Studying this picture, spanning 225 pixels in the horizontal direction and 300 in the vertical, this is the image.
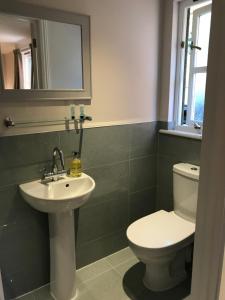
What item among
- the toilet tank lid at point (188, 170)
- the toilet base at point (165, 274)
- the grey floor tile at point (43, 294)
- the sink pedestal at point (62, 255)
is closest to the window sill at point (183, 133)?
the toilet tank lid at point (188, 170)

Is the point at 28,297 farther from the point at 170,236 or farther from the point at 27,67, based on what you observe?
the point at 27,67

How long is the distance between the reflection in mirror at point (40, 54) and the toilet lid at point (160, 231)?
1102 millimetres

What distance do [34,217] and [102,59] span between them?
4.08ft

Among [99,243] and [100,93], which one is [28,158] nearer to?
[100,93]

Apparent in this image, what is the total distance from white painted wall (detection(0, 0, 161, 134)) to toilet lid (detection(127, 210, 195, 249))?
83 cm

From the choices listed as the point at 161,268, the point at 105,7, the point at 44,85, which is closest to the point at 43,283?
the point at 161,268

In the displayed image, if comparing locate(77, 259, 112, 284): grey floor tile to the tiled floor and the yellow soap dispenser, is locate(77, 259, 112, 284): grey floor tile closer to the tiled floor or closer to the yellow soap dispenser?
the tiled floor

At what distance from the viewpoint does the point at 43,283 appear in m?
1.95

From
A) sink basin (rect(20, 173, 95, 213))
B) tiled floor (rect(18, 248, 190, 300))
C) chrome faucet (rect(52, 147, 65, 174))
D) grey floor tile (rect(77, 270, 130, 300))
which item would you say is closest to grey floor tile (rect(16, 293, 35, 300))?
tiled floor (rect(18, 248, 190, 300))

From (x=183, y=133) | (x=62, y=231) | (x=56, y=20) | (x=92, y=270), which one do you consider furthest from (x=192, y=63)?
(x=92, y=270)

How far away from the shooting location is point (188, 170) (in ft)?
6.50

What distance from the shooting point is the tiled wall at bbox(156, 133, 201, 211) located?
2.10 m

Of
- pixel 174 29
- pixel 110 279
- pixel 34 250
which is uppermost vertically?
pixel 174 29

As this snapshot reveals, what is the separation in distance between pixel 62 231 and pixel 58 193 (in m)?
0.26
